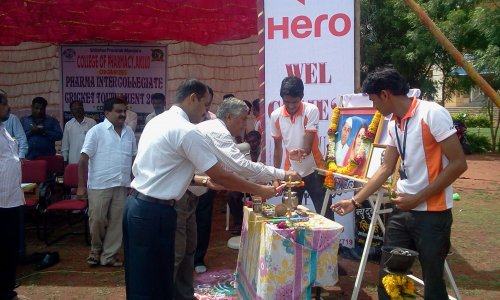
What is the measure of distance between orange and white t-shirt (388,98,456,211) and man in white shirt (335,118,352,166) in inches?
72.1

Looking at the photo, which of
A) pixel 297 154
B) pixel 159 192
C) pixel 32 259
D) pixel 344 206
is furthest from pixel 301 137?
pixel 32 259

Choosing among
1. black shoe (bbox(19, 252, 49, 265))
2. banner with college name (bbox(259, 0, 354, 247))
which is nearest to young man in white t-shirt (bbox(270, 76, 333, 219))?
banner with college name (bbox(259, 0, 354, 247))

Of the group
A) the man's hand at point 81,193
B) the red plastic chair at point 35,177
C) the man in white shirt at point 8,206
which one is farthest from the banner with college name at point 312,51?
the red plastic chair at point 35,177

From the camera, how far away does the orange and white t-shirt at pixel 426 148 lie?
3.43 m

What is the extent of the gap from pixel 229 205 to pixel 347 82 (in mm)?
2794

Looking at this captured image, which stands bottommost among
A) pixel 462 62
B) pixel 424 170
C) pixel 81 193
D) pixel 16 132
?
pixel 81 193

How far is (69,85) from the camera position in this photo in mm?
10695

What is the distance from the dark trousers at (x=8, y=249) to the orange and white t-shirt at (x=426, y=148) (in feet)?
11.1

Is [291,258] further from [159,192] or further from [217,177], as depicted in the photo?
[159,192]

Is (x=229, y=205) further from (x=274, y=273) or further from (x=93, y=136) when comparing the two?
(x=274, y=273)

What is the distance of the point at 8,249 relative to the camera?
4.88 metres

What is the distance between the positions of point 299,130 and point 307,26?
134 cm

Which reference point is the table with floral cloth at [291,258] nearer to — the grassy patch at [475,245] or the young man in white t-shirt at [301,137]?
the young man in white t-shirt at [301,137]

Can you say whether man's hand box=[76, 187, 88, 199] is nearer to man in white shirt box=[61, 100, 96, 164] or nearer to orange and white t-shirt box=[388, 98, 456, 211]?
man in white shirt box=[61, 100, 96, 164]
